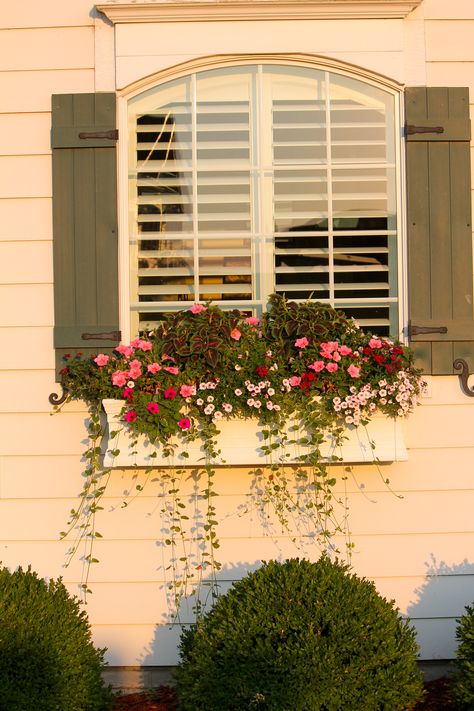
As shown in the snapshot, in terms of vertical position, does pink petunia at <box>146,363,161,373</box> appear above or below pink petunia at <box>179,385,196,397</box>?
above

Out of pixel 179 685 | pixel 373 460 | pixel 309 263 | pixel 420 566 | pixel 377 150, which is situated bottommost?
pixel 179 685

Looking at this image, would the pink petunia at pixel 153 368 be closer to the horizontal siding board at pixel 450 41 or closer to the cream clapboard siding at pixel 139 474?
the cream clapboard siding at pixel 139 474

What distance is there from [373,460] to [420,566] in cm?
63

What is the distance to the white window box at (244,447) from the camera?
4.52 metres

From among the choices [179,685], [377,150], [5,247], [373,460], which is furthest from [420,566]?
[5,247]

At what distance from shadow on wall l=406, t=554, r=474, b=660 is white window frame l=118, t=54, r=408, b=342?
3.91 feet

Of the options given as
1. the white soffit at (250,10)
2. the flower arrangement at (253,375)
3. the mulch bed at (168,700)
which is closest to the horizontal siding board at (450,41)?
the white soffit at (250,10)

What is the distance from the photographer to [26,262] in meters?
4.84

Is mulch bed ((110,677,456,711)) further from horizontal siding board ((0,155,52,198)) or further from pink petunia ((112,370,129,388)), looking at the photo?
horizontal siding board ((0,155,52,198))

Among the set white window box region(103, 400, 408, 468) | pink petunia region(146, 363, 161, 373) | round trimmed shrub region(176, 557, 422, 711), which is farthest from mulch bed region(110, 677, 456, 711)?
pink petunia region(146, 363, 161, 373)

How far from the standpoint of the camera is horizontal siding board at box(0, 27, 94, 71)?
15.9ft

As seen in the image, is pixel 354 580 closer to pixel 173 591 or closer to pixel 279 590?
pixel 279 590

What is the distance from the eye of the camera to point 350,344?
4582 millimetres

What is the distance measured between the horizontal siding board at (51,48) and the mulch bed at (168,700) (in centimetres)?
305
